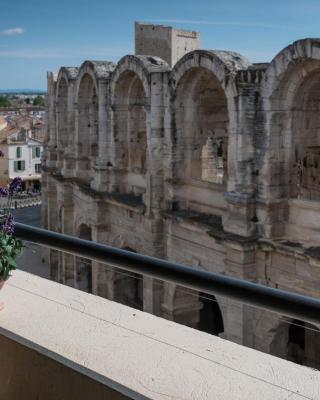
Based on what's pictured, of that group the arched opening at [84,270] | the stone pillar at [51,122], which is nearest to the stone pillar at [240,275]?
the arched opening at [84,270]

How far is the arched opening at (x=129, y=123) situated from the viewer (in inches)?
656

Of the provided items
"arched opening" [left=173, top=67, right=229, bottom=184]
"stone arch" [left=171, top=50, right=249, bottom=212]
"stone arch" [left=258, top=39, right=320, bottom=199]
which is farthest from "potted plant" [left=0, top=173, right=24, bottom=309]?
"arched opening" [left=173, top=67, right=229, bottom=184]

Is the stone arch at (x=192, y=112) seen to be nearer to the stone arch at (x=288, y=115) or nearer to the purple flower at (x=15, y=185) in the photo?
the stone arch at (x=288, y=115)

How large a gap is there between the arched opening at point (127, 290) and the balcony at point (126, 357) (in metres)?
14.1

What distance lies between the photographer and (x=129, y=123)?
17.0m

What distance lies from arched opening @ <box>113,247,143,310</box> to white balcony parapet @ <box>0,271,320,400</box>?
46.0 feet

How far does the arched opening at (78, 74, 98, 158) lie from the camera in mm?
19203

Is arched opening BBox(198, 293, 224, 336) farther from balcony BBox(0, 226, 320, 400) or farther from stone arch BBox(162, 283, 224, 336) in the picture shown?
balcony BBox(0, 226, 320, 400)

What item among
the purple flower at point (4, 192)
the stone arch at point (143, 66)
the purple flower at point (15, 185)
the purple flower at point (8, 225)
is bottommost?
the purple flower at point (8, 225)

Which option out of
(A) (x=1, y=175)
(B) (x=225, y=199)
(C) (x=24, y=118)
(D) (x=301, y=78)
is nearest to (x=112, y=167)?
(B) (x=225, y=199)

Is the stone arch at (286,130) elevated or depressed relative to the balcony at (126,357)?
elevated

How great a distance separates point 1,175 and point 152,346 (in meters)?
48.2

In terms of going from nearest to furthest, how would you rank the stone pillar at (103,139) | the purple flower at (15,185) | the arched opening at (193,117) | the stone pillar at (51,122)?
the purple flower at (15,185) < the arched opening at (193,117) < the stone pillar at (103,139) < the stone pillar at (51,122)

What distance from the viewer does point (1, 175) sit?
49312mm
